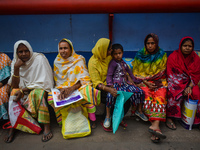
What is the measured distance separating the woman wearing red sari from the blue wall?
1.18m

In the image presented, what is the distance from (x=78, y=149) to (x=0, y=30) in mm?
3479

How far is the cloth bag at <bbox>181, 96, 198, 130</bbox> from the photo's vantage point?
2.29m

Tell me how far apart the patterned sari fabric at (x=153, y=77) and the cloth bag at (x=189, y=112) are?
1.13 feet

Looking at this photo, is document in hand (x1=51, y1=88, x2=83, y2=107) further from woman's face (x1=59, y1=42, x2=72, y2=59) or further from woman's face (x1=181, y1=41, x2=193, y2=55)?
woman's face (x1=181, y1=41, x2=193, y2=55)

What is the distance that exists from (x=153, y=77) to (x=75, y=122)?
1.63m

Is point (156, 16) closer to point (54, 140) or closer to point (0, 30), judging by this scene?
point (54, 140)

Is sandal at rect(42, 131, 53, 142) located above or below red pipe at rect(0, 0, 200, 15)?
below

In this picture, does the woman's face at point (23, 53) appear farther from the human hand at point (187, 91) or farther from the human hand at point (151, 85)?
the human hand at point (187, 91)

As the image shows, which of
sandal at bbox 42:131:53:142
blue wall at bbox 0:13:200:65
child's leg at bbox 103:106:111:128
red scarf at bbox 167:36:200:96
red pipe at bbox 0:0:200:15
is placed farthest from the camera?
blue wall at bbox 0:13:200:65

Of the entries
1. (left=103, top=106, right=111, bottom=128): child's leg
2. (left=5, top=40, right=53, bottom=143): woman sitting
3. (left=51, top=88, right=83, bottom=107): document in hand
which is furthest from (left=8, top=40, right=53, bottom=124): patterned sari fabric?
(left=103, top=106, right=111, bottom=128): child's leg

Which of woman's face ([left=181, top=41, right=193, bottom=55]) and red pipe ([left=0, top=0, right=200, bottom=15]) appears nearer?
woman's face ([left=181, top=41, right=193, bottom=55])

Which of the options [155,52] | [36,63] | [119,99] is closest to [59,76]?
[36,63]

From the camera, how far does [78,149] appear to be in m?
2.05

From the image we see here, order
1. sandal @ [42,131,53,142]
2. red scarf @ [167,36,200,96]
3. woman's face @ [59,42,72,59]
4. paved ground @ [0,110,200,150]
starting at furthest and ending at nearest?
woman's face @ [59,42,72,59] → red scarf @ [167,36,200,96] → sandal @ [42,131,53,142] → paved ground @ [0,110,200,150]
